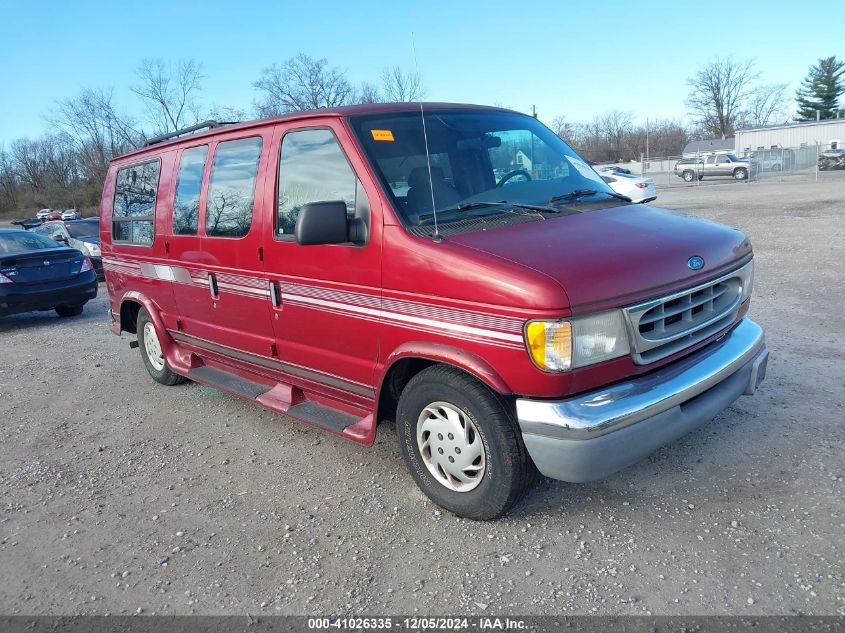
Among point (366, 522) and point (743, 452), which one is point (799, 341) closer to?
point (743, 452)

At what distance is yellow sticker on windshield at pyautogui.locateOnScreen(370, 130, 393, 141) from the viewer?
145 inches

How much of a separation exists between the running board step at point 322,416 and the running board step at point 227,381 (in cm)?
50

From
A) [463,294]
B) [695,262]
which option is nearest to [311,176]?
[463,294]

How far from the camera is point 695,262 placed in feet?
10.7

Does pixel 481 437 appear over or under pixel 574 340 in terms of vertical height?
under

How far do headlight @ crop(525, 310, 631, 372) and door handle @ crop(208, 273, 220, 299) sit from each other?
2749 mm

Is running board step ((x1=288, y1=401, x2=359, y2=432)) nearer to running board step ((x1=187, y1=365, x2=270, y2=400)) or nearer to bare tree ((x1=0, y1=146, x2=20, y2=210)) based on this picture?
running board step ((x1=187, y1=365, x2=270, y2=400))

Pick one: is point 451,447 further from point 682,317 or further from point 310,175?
point 310,175

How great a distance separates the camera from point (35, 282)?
31.5 ft

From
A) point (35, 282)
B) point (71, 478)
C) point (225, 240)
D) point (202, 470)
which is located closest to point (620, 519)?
point (202, 470)

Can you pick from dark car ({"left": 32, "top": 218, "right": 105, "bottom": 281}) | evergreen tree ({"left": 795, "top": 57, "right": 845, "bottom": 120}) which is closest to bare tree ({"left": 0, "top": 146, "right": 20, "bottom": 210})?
dark car ({"left": 32, "top": 218, "right": 105, "bottom": 281})

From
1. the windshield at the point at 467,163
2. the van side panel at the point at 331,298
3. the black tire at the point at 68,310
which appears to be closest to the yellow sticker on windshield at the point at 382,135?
the windshield at the point at 467,163

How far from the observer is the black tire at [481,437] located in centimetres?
309

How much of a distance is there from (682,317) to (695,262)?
0.96 ft
